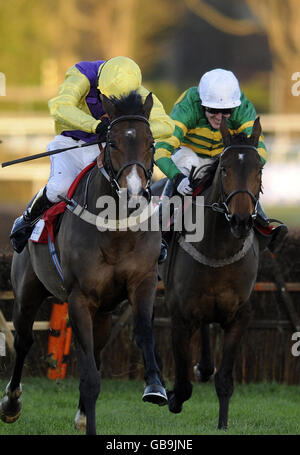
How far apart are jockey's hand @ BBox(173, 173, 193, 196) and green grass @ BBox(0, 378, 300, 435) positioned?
1490 mm

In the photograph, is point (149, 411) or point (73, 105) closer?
point (73, 105)

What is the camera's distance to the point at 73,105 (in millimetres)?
6594

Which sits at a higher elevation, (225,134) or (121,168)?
(225,134)

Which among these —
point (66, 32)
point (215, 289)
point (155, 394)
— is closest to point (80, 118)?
point (215, 289)

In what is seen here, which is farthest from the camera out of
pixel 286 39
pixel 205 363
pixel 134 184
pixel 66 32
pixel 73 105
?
pixel 66 32

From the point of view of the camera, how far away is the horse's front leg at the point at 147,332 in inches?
237

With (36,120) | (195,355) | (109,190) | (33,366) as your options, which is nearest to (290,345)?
(195,355)

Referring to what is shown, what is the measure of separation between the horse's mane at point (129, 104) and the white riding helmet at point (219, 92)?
136cm

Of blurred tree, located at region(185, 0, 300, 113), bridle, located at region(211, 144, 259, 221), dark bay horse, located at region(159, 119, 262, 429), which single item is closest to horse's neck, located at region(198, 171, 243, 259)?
dark bay horse, located at region(159, 119, 262, 429)

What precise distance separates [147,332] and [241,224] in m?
0.88

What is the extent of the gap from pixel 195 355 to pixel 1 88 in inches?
104

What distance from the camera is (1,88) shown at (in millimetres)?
8500

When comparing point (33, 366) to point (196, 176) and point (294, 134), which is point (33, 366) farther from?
point (294, 134)

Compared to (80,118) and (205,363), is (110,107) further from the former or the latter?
(205,363)
